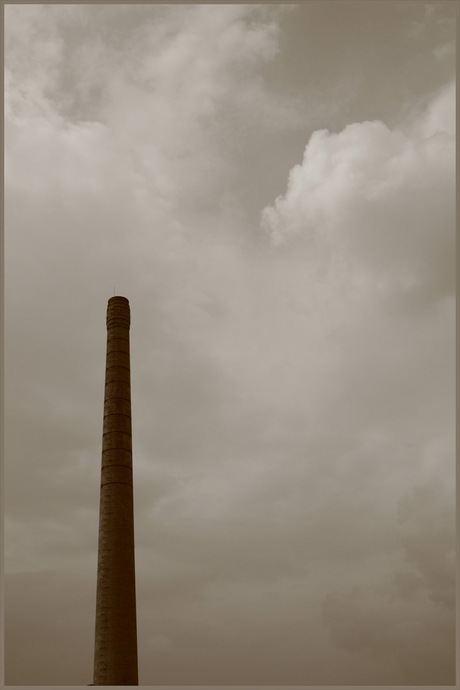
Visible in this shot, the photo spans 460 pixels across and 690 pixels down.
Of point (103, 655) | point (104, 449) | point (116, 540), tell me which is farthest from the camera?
point (104, 449)

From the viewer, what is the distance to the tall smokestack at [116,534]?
16344 millimetres

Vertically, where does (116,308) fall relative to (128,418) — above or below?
above

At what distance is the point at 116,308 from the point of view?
2044cm

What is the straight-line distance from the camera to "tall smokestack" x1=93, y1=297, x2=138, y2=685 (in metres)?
16.3

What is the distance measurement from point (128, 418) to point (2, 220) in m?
6.17

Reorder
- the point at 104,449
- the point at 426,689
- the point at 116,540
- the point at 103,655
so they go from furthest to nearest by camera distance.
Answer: the point at 426,689 < the point at 104,449 < the point at 116,540 < the point at 103,655

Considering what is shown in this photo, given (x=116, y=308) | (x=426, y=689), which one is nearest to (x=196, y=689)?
(x=426, y=689)

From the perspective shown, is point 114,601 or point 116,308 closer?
point 114,601

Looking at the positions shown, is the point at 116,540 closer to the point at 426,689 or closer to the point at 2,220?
the point at 2,220

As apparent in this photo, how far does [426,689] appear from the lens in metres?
20.2

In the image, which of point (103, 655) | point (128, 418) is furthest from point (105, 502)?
point (103, 655)

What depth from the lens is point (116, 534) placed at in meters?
17.4

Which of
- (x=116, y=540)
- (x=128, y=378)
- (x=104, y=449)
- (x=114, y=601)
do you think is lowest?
(x=114, y=601)

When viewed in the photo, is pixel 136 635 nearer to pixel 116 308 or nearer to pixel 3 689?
pixel 3 689
